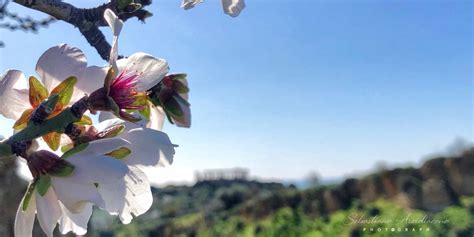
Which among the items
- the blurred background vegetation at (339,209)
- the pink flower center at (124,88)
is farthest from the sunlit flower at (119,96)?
the blurred background vegetation at (339,209)

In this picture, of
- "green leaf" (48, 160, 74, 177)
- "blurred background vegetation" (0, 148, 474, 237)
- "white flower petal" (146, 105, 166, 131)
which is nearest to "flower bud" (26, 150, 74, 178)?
"green leaf" (48, 160, 74, 177)

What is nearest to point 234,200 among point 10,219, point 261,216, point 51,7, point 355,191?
point 261,216

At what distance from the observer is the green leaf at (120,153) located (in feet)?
0.96

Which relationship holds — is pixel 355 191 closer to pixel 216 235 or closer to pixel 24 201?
pixel 216 235

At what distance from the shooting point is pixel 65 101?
0.98 feet

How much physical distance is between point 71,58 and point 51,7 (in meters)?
0.09

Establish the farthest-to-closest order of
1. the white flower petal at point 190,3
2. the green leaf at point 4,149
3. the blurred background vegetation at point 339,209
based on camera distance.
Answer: the blurred background vegetation at point 339,209, the white flower petal at point 190,3, the green leaf at point 4,149

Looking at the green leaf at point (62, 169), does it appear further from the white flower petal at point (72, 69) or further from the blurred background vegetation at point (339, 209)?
the blurred background vegetation at point (339, 209)

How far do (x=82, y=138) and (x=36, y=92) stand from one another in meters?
0.04

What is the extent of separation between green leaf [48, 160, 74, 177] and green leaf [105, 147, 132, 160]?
0.02 m

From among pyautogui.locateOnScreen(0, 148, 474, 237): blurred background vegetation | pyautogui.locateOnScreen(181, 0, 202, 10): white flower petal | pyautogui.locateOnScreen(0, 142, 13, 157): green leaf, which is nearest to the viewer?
pyautogui.locateOnScreen(0, 142, 13, 157): green leaf

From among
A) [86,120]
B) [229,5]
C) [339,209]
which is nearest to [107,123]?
[86,120]

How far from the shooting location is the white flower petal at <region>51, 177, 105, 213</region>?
28cm

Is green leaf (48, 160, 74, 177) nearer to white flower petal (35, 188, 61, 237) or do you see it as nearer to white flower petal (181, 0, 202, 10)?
white flower petal (35, 188, 61, 237)
